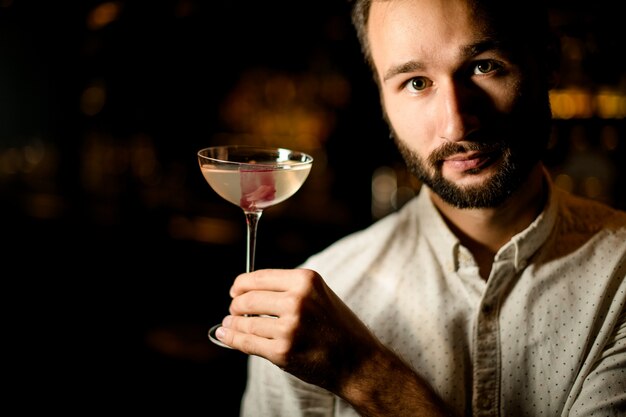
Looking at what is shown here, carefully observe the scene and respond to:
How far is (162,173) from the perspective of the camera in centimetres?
475

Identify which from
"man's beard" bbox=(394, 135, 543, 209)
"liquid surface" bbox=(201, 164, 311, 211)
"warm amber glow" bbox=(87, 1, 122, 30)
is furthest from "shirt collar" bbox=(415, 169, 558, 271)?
"warm amber glow" bbox=(87, 1, 122, 30)

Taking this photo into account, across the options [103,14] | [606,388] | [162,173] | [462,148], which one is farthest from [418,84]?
[103,14]

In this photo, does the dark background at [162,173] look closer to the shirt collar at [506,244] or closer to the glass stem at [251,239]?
the shirt collar at [506,244]

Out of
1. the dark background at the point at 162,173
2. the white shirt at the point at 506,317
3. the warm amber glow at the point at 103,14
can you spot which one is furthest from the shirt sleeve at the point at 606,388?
the warm amber glow at the point at 103,14

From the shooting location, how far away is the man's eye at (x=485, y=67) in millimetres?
1392

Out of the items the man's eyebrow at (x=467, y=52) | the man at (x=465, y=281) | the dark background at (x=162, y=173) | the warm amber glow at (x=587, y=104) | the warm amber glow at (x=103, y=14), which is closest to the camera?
the man at (x=465, y=281)

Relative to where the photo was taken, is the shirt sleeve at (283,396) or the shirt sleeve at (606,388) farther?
the shirt sleeve at (283,396)

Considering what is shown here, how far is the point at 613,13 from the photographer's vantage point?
326cm

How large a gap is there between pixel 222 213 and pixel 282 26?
1430 millimetres

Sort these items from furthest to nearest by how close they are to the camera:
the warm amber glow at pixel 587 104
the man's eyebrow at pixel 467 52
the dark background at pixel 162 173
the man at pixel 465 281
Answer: the dark background at pixel 162 173
the warm amber glow at pixel 587 104
the man's eyebrow at pixel 467 52
the man at pixel 465 281

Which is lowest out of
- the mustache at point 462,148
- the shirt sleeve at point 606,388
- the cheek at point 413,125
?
the shirt sleeve at point 606,388

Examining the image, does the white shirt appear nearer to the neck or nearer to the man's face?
the neck

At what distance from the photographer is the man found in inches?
48.6

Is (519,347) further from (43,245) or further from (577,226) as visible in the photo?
(43,245)
